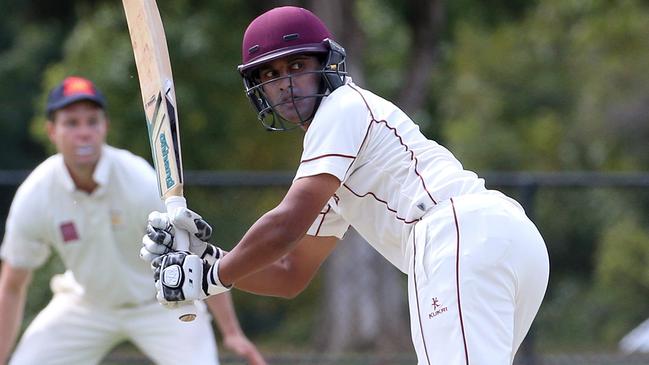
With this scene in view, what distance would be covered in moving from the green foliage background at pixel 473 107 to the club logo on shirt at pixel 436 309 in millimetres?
5589

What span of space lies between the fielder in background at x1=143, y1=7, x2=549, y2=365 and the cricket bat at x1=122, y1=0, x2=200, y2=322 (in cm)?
30

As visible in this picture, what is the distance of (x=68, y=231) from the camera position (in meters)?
6.13

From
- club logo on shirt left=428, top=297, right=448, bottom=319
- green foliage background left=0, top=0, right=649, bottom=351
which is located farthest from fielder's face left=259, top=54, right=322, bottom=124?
green foliage background left=0, top=0, right=649, bottom=351

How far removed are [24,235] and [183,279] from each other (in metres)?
2.40

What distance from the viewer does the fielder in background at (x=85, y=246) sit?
598 centimetres

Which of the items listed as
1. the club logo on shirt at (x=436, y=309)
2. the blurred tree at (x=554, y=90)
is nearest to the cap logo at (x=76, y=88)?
the club logo on shirt at (x=436, y=309)

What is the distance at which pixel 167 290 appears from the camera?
12.6ft

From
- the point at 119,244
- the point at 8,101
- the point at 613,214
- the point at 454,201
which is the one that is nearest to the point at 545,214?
the point at 613,214

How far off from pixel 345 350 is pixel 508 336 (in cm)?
715

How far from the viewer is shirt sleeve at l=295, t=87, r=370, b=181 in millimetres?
3838

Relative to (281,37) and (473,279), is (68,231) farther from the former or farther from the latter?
(473,279)

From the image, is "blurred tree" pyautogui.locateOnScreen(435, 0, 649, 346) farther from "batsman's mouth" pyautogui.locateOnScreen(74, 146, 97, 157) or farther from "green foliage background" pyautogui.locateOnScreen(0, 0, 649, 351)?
"batsman's mouth" pyautogui.locateOnScreen(74, 146, 97, 157)

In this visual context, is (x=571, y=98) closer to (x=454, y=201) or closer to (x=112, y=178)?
(x=112, y=178)

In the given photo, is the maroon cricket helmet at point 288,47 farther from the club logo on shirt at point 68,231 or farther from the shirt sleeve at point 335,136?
the club logo on shirt at point 68,231
